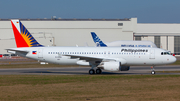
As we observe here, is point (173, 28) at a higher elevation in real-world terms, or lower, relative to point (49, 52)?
higher

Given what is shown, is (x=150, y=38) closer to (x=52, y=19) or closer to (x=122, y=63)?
(x=52, y=19)

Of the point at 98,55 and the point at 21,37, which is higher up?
the point at 21,37

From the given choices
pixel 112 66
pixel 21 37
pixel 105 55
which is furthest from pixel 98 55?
pixel 21 37

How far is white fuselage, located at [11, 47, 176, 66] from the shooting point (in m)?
32.8

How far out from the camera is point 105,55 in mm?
33250

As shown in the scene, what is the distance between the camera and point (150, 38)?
9875cm

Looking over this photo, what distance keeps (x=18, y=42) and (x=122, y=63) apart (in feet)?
48.2

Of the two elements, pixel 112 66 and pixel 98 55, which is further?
pixel 98 55

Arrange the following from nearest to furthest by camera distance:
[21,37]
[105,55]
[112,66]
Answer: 1. [112,66]
2. [105,55]
3. [21,37]

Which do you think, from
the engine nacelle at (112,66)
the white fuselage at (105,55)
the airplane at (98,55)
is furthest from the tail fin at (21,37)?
the engine nacelle at (112,66)

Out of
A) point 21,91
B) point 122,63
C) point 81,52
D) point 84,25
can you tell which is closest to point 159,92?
point 21,91

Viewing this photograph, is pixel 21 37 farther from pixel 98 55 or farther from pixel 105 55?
pixel 105 55

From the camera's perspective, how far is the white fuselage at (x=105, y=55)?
32844 mm

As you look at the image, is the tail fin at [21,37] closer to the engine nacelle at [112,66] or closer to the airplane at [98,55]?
the airplane at [98,55]
